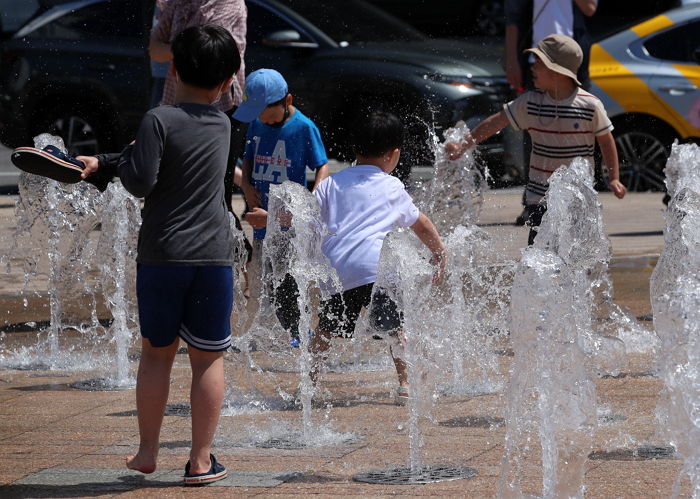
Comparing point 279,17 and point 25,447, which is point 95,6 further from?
point 25,447

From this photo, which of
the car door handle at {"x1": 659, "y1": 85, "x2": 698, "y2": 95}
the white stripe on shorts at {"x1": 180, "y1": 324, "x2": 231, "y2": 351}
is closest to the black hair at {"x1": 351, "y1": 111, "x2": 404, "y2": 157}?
the white stripe on shorts at {"x1": 180, "y1": 324, "x2": 231, "y2": 351}

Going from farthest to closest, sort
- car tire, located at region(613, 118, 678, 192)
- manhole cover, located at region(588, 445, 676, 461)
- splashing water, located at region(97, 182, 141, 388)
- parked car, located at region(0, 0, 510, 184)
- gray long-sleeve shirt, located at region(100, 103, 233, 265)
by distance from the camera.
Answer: parked car, located at region(0, 0, 510, 184) → car tire, located at region(613, 118, 678, 192) → splashing water, located at region(97, 182, 141, 388) → manhole cover, located at region(588, 445, 676, 461) → gray long-sleeve shirt, located at region(100, 103, 233, 265)

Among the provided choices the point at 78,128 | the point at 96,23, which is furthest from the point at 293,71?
the point at 78,128

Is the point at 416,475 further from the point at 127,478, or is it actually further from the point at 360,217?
the point at 360,217

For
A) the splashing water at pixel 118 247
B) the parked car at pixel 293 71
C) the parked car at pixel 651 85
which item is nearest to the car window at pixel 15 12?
the parked car at pixel 293 71

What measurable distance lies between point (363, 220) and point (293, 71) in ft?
23.7

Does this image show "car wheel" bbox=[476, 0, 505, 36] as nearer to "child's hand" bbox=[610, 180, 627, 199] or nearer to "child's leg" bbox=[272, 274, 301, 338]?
"child's hand" bbox=[610, 180, 627, 199]

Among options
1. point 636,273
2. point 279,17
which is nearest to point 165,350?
point 636,273

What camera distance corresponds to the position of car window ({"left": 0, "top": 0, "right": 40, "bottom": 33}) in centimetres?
1358

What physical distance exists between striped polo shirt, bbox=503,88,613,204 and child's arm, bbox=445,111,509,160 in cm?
12

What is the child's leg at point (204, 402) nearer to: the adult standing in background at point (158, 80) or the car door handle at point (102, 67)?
the adult standing in background at point (158, 80)

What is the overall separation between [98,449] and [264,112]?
6.54 ft

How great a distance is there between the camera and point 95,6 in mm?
13203

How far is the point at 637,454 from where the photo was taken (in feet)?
14.8
